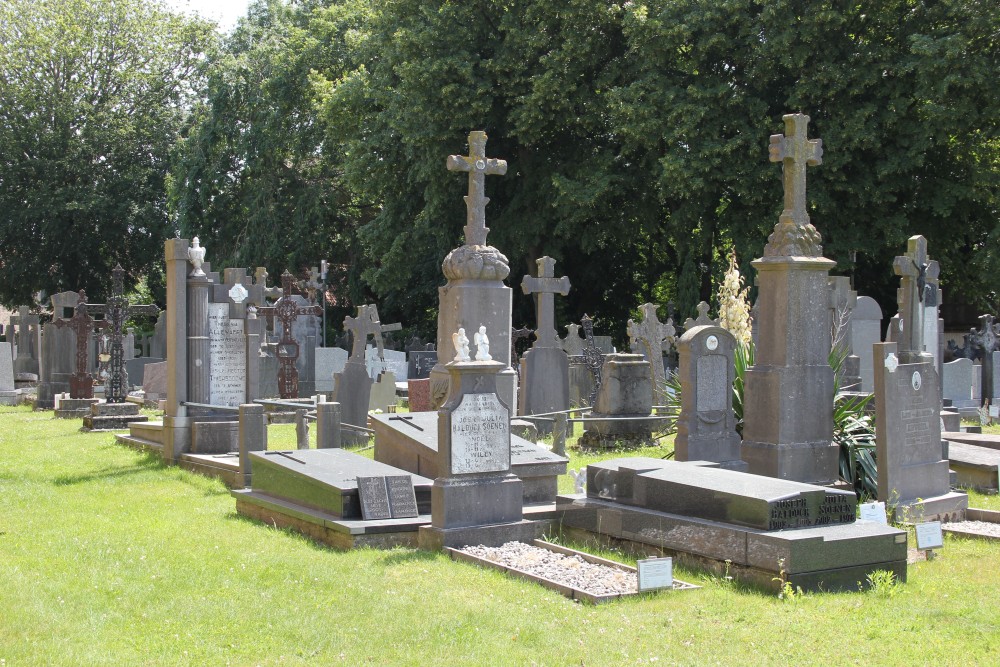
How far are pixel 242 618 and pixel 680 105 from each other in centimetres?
1893

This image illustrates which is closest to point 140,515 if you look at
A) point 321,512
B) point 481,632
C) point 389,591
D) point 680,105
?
point 321,512

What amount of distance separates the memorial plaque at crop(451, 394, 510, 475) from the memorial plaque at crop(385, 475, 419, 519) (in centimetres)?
63

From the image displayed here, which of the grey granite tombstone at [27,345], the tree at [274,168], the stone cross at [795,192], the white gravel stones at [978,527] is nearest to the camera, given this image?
the white gravel stones at [978,527]

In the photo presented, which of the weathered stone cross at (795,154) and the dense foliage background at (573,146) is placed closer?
the weathered stone cross at (795,154)

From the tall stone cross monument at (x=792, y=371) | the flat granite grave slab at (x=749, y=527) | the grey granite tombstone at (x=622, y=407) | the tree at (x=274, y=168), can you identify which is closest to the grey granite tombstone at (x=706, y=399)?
the tall stone cross monument at (x=792, y=371)

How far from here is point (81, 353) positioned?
20.2m

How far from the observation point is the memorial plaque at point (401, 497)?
8.20 meters

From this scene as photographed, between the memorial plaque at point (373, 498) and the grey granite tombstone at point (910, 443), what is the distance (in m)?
4.07

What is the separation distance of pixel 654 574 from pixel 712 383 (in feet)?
15.2

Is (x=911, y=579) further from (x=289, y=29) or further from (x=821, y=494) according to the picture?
(x=289, y=29)

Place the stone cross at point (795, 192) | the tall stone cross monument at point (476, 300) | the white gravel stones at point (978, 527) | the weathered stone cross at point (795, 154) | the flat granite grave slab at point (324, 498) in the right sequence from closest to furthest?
1. the flat granite grave slab at point (324, 498)
2. the white gravel stones at point (978, 527)
3. the stone cross at point (795, 192)
4. the weathered stone cross at point (795, 154)
5. the tall stone cross monument at point (476, 300)

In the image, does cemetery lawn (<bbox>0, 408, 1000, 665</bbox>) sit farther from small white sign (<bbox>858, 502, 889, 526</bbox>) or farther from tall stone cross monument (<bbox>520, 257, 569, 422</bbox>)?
tall stone cross monument (<bbox>520, 257, 569, 422</bbox>)

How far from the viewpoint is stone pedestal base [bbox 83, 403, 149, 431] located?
54.9ft

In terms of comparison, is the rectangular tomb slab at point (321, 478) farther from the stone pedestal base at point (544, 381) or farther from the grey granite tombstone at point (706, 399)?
the stone pedestal base at point (544, 381)
